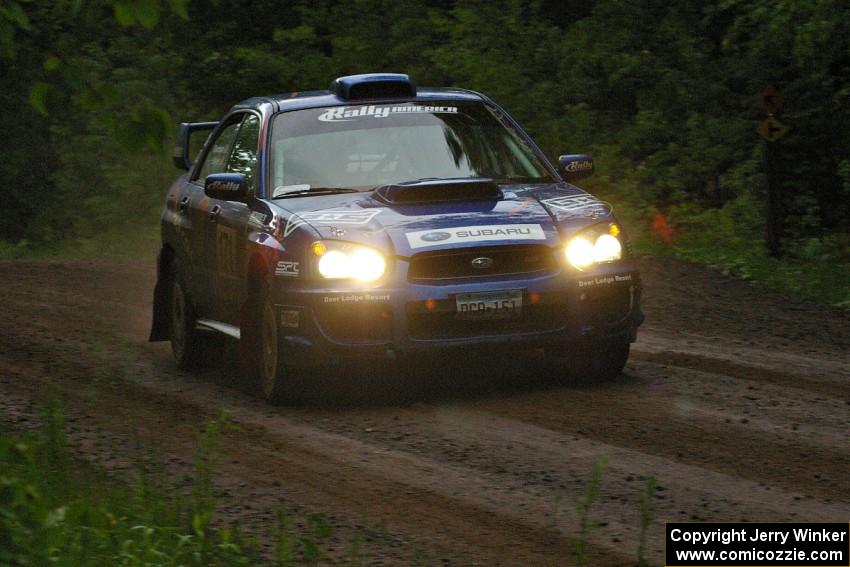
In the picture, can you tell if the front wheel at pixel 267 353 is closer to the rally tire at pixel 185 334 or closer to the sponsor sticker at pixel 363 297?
the sponsor sticker at pixel 363 297

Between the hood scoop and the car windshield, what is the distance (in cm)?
43

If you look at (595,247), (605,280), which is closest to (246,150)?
(595,247)

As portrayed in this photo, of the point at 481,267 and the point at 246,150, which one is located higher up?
the point at 246,150

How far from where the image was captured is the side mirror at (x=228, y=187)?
29.7ft

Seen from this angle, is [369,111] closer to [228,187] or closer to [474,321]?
[228,187]

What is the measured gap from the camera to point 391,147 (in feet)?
31.0

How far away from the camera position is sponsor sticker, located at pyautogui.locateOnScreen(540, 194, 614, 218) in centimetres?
869

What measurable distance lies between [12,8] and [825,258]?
39.8ft

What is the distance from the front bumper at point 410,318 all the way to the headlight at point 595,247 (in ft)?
0.30

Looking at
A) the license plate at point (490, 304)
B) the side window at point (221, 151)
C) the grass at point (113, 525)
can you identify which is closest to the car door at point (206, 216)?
the side window at point (221, 151)

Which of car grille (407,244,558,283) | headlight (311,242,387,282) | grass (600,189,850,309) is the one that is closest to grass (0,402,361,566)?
headlight (311,242,387,282)

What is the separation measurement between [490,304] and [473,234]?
0.38m

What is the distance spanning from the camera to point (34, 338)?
11.7 metres

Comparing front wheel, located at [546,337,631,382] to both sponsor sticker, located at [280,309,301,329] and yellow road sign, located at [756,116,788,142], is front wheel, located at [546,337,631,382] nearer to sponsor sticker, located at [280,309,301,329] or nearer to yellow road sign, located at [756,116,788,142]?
sponsor sticker, located at [280,309,301,329]
